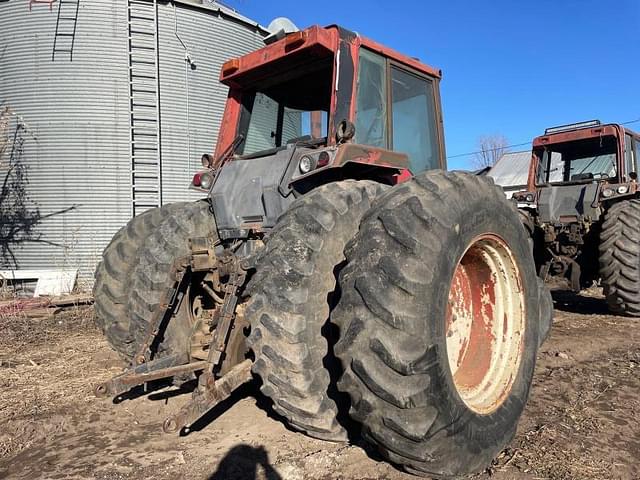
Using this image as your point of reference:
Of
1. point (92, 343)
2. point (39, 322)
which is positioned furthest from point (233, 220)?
point (39, 322)

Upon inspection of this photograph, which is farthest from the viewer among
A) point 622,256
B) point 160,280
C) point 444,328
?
point 622,256

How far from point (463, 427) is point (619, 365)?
321 cm

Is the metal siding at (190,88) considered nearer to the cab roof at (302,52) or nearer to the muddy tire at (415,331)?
the cab roof at (302,52)

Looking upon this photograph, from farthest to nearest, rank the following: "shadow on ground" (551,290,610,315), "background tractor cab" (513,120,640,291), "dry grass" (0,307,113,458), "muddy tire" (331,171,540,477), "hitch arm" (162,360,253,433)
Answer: "shadow on ground" (551,290,610,315), "background tractor cab" (513,120,640,291), "dry grass" (0,307,113,458), "hitch arm" (162,360,253,433), "muddy tire" (331,171,540,477)

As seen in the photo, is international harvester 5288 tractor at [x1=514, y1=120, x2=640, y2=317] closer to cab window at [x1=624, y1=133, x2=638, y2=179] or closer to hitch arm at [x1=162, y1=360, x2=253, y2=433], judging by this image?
cab window at [x1=624, y1=133, x2=638, y2=179]

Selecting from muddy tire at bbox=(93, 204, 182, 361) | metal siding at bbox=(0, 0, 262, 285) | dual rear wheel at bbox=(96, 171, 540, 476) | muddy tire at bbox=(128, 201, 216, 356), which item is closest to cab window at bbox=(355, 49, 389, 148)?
dual rear wheel at bbox=(96, 171, 540, 476)

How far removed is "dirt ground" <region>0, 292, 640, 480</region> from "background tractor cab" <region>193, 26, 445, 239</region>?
4.64 feet

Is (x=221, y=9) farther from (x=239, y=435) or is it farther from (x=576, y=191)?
(x=239, y=435)

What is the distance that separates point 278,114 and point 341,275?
2525 mm

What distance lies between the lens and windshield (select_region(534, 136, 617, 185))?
834 cm

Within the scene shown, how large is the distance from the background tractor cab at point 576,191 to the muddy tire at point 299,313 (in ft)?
18.3

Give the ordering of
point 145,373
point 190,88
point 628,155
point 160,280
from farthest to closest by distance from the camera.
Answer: point 190,88 → point 628,155 → point 160,280 → point 145,373

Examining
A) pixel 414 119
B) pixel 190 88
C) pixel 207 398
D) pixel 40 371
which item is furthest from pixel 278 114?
pixel 190 88

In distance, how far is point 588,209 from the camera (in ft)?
24.7
